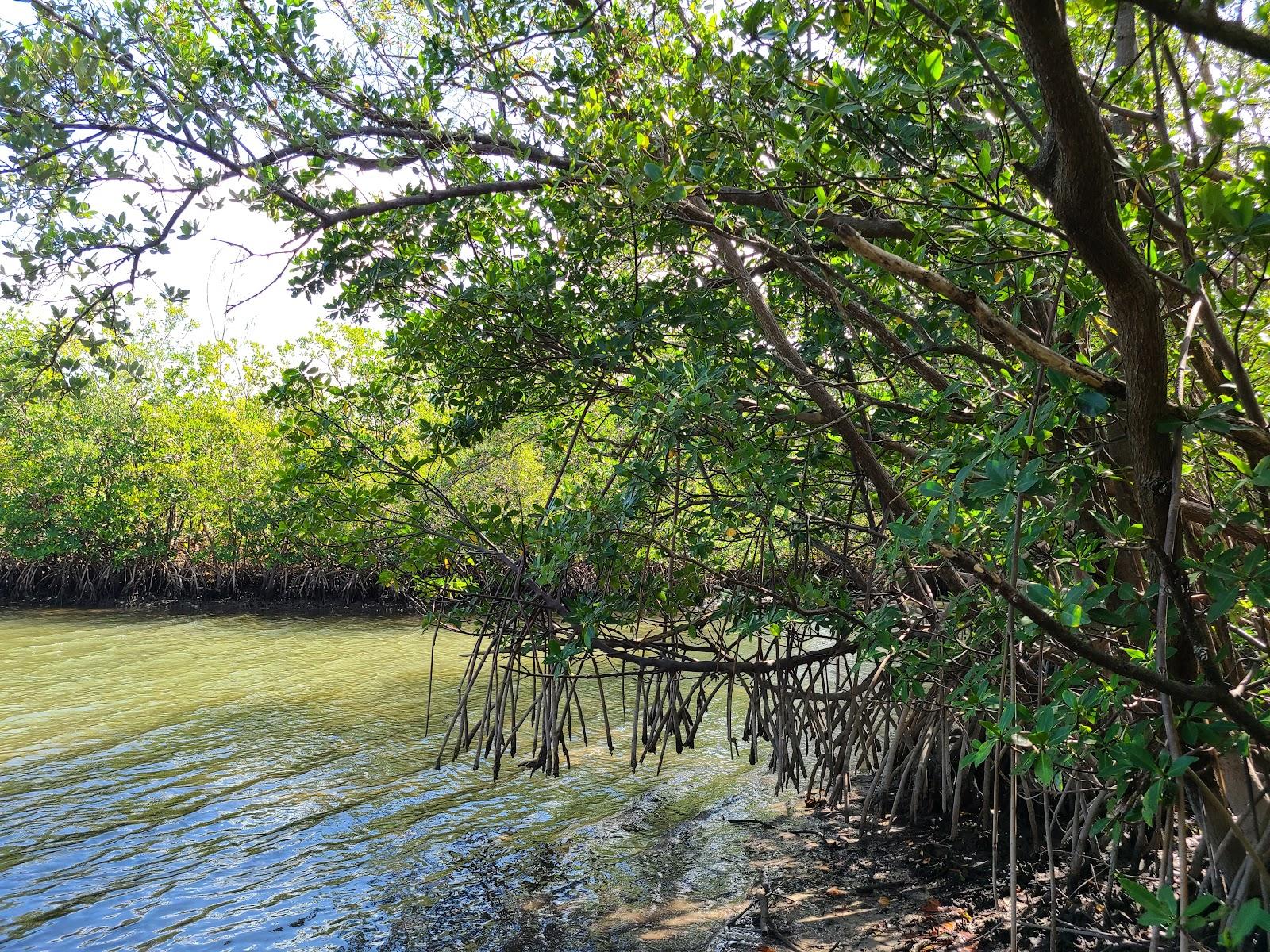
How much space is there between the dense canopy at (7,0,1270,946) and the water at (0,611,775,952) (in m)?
0.84

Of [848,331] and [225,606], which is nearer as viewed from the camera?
[848,331]

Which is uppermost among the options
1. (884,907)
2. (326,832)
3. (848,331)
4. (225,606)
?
(848,331)

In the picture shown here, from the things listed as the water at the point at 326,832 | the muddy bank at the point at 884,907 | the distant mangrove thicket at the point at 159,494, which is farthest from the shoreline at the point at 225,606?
the muddy bank at the point at 884,907

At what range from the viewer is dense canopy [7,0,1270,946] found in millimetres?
1784

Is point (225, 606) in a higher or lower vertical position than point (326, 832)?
higher

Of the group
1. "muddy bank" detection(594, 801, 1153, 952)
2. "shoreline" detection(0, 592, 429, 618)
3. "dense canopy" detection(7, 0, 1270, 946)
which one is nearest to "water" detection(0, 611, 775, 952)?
"muddy bank" detection(594, 801, 1153, 952)

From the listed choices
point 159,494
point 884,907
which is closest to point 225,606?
point 159,494

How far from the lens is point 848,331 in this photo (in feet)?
12.4

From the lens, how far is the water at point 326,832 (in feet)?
13.0

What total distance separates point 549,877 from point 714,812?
1.22 m

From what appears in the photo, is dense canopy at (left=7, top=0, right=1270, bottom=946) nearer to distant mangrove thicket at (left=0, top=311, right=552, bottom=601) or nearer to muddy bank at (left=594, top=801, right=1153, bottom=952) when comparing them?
muddy bank at (left=594, top=801, right=1153, bottom=952)

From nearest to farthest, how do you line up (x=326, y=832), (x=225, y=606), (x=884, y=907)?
(x=884, y=907) → (x=326, y=832) → (x=225, y=606)

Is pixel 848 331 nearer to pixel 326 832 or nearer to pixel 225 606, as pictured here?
pixel 326 832

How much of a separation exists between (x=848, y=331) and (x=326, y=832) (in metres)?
4.38
